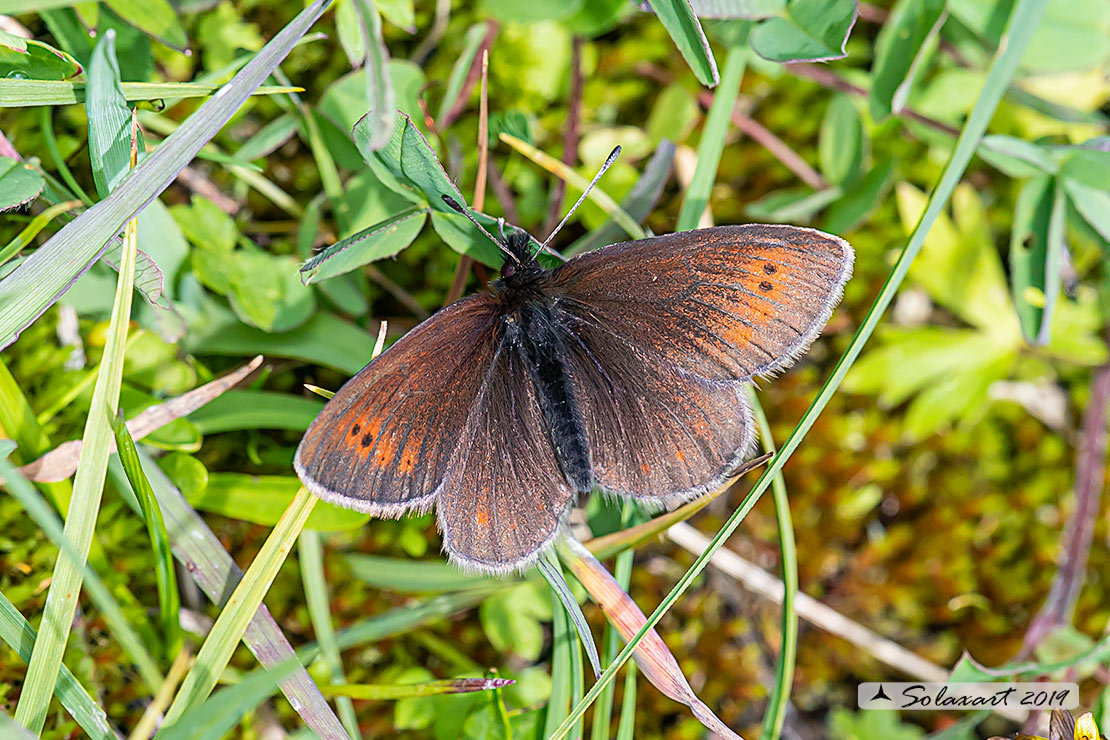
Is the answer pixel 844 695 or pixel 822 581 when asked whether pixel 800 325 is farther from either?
pixel 844 695

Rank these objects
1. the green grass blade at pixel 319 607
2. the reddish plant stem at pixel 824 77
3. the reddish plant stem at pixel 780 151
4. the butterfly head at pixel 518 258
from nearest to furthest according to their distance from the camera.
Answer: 1. the butterfly head at pixel 518 258
2. the green grass blade at pixel 319 607
3. the reddish plant stem at pixel 824 77
4. the reddish plant stem at pixel 780 151

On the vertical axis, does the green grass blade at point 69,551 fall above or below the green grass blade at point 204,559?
above

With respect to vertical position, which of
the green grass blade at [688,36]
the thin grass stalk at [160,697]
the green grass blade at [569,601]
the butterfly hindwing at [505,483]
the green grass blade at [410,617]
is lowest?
the green grass blade at [410,617]

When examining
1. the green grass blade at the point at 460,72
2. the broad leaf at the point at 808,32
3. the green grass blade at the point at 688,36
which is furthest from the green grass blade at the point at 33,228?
the broad leaf at the point at 808,32

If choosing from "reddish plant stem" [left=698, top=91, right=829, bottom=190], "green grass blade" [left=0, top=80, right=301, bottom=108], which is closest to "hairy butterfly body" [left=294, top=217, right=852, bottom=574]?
"green grass blade" [left=0, top=80, right=301, bottom=108]

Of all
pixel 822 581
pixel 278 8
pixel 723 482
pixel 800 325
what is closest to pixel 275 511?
pixel 723 482

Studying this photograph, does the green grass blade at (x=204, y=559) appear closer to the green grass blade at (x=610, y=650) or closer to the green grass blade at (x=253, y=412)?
the green grass blade at (x=253, y=412)

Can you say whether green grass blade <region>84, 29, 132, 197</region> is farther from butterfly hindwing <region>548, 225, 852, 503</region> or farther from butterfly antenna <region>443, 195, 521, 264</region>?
butterfly hindwing <region>548, 225, 852, 503</region>
